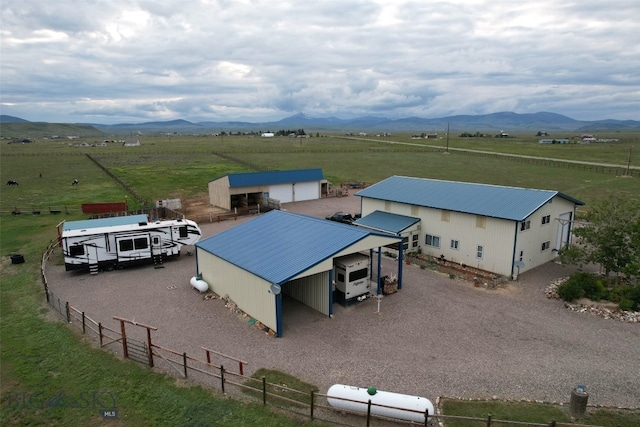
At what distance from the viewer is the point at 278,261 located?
71.0 ft

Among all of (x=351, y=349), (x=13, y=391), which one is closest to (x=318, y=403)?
(x=351, y=349)

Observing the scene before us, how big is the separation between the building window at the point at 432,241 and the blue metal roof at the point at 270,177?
24.9m

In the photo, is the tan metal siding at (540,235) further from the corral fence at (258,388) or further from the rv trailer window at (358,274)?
the corral fence at (258,388)

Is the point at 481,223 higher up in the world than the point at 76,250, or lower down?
higher up

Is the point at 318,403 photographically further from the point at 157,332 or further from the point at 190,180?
the point at 190,180

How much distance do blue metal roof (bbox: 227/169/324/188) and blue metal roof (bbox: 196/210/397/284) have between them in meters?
22.7

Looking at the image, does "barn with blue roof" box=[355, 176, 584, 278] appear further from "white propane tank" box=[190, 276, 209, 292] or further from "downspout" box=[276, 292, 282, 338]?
"downspout" box=[276, 292, 282, 338]

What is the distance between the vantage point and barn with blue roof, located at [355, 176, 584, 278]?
28.5 metres

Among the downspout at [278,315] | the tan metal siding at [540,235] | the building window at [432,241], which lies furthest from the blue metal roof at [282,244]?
the tan metal siding at [540,235]

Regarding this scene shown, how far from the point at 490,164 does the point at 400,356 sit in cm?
8636

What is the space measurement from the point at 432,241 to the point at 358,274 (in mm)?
11943

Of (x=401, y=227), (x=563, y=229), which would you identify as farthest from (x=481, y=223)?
(x=563, y=229)

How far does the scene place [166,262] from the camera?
103 feet

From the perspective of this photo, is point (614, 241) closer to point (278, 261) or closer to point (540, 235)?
point (540, 235)
